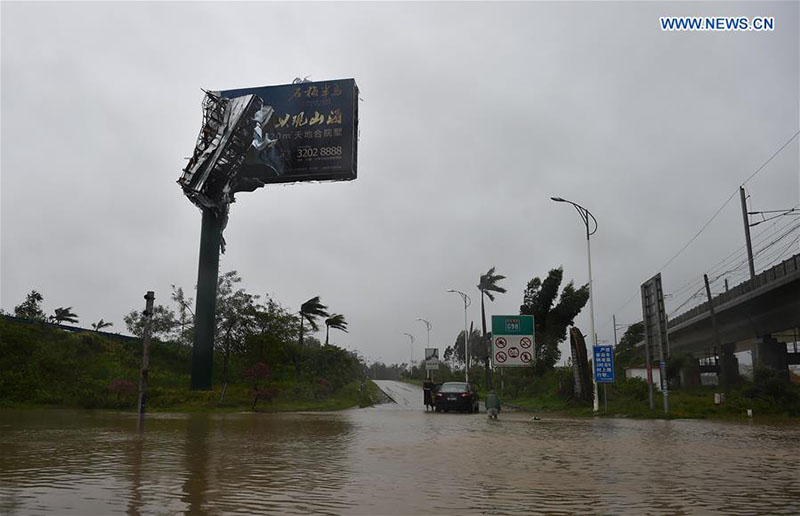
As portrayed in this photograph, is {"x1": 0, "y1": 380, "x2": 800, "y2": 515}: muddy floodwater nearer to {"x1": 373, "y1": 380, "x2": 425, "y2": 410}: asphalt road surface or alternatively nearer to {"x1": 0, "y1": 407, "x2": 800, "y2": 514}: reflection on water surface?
{"x1": 0, "y1": 407, "x2": 800, "y2": 514}: reflection on water surface

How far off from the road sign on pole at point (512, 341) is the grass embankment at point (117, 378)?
1258cm

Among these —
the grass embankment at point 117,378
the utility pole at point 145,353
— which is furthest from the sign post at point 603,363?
the utility pole at point 145,353

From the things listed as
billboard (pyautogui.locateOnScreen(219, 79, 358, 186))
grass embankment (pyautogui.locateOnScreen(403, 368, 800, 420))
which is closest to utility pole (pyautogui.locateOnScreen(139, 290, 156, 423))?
billboard (pyautogui.locateOnScreen(219, 79, 358, 186))

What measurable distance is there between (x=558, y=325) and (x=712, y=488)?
135 ft

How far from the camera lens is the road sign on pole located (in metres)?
25.3

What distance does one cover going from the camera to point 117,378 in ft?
114

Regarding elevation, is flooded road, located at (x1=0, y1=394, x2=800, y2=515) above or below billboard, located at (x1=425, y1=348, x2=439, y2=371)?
below

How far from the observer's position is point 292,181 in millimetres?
38562

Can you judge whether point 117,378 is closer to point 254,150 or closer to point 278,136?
point 254,150

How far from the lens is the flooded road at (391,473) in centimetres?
672

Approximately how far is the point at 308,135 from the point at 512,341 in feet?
63.7

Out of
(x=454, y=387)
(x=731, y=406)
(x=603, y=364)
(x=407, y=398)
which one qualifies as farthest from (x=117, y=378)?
(x=731, y=406)

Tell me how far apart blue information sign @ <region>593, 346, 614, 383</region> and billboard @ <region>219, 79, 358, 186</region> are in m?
17.6

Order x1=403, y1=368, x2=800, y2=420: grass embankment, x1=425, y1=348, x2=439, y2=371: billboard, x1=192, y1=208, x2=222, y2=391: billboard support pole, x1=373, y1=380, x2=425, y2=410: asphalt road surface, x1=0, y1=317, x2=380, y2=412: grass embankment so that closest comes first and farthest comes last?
x1=403, y1=368, x2=800, y2=420: grass embankment → x1=0, y1=317, x2=380, y2=412: grass embankment → x1=192, y1=208, x2=222, y2=391: billboard support pole → x1=373, y1=380, x2=425, y2=410: asphalt road surface → x1=425, y1=348, x2=439, y2=371: billboard
